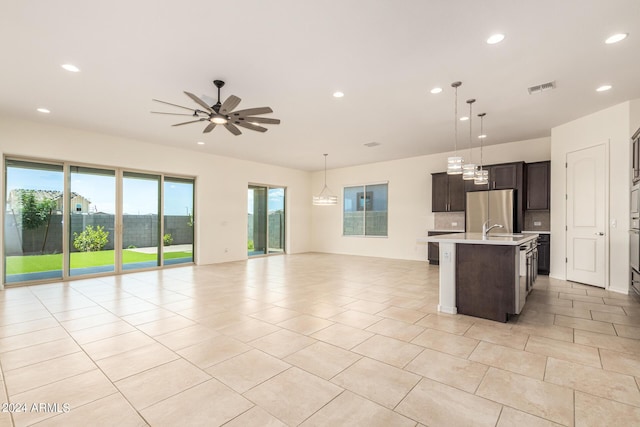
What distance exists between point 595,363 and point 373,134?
16.2ft

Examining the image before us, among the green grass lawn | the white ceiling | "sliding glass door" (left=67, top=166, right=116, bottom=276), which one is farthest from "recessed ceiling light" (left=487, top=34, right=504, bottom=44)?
the green grass lawn

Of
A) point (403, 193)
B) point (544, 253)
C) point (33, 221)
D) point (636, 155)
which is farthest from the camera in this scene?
point (403, 193)

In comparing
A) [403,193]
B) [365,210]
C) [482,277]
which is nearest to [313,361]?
[482,277]

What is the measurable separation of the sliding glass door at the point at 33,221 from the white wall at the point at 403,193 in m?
7.25

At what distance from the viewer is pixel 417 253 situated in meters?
8.48

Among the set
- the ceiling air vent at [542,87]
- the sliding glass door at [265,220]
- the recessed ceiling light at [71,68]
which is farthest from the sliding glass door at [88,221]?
the ceiling air vent at [542,87]

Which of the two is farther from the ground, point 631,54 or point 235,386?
point 631,54

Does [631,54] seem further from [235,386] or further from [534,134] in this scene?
[235,386]

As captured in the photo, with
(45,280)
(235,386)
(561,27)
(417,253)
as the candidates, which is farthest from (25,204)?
(417,253)

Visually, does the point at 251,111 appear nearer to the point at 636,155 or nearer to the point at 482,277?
the point at 482,277

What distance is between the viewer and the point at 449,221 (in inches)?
314

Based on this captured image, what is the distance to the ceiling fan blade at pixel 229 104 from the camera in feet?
11.1

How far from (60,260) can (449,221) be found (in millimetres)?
8749

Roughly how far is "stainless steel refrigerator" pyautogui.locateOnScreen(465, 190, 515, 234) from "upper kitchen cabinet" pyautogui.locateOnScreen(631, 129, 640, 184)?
2066mm
